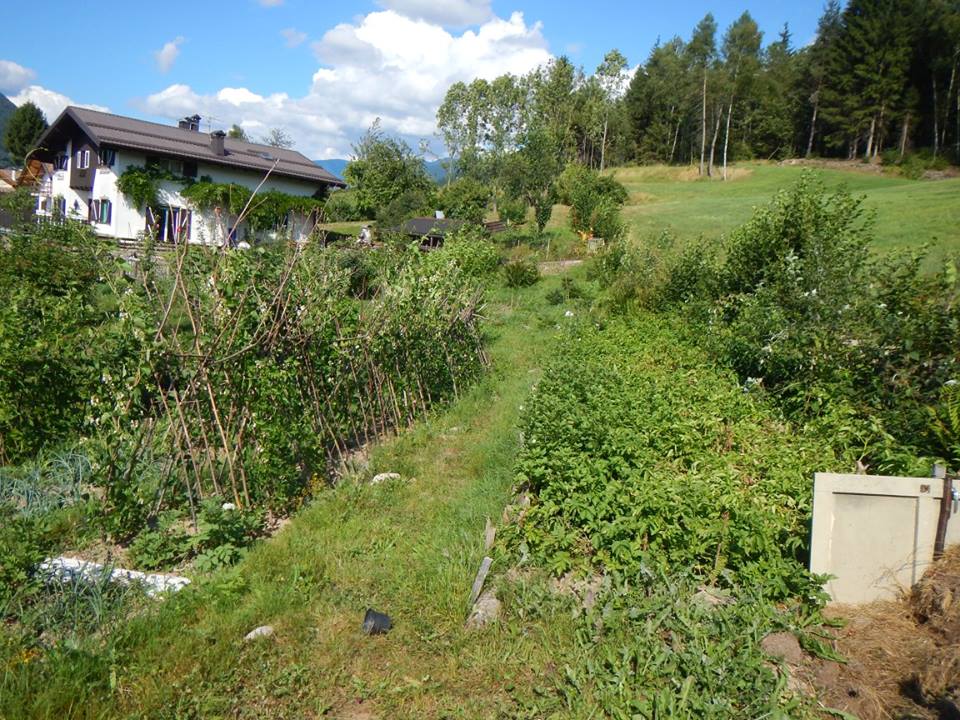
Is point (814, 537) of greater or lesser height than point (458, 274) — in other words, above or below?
below

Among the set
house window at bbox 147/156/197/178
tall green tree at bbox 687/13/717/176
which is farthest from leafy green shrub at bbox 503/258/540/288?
tall green tree at bbox 687/13/717/176

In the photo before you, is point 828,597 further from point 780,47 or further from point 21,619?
point 780,47

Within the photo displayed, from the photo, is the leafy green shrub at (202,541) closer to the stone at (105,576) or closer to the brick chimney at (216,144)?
the stone at (105,576)

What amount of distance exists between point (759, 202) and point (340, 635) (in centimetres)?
3068

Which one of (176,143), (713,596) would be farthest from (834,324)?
(176,143)

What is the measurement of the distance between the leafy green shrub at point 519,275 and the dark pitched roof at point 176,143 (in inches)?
569

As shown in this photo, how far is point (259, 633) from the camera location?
391cm

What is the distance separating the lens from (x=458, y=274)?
10500 millimetres

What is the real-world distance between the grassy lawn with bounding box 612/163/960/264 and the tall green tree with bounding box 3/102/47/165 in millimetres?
50782

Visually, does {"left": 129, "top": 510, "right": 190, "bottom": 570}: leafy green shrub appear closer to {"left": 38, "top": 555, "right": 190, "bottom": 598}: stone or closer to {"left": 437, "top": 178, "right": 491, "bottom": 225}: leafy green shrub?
{"left": 38, "top": 555, "right": 190, "bottom": 598}: stone

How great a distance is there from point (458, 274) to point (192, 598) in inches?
277

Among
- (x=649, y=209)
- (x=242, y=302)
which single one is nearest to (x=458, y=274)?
(x=242, y=302)

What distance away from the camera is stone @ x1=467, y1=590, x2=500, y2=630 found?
4.07 metres

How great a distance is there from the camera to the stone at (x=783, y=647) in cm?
365
